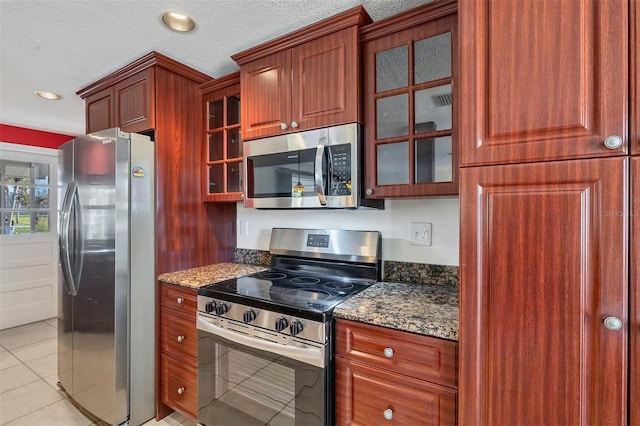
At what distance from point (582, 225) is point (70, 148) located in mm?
2784

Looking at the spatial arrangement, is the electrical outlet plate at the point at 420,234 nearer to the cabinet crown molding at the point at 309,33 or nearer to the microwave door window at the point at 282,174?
the microwave door window at the point at 282,174

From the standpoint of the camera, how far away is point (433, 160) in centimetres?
144

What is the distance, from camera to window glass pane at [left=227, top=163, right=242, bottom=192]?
211 cm

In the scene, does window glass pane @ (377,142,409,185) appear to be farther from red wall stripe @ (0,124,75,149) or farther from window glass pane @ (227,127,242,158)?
red wall stripe @ (0,124,75,149)

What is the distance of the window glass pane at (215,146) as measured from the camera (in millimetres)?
2207

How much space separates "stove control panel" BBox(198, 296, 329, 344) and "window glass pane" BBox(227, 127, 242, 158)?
3.22 feet

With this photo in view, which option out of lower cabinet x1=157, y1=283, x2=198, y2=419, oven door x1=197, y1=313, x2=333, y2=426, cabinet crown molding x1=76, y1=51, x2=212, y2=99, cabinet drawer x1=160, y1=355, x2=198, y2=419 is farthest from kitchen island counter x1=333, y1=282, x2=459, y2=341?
cabinet crown molding x1=76, y1=51, x2=212, y2=99

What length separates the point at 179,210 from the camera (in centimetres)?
212

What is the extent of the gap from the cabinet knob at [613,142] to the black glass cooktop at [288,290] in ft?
3.47

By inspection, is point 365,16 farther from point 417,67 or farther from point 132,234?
point 132,234

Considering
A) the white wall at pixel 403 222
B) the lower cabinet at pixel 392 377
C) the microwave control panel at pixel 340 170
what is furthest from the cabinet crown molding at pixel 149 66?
the lower cabinet at pixel 392 377

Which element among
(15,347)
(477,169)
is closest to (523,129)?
(477,169)

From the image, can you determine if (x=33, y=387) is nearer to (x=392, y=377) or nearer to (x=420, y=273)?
(x=392, y=377)

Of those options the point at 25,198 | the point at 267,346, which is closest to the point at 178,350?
the point at 267,346
